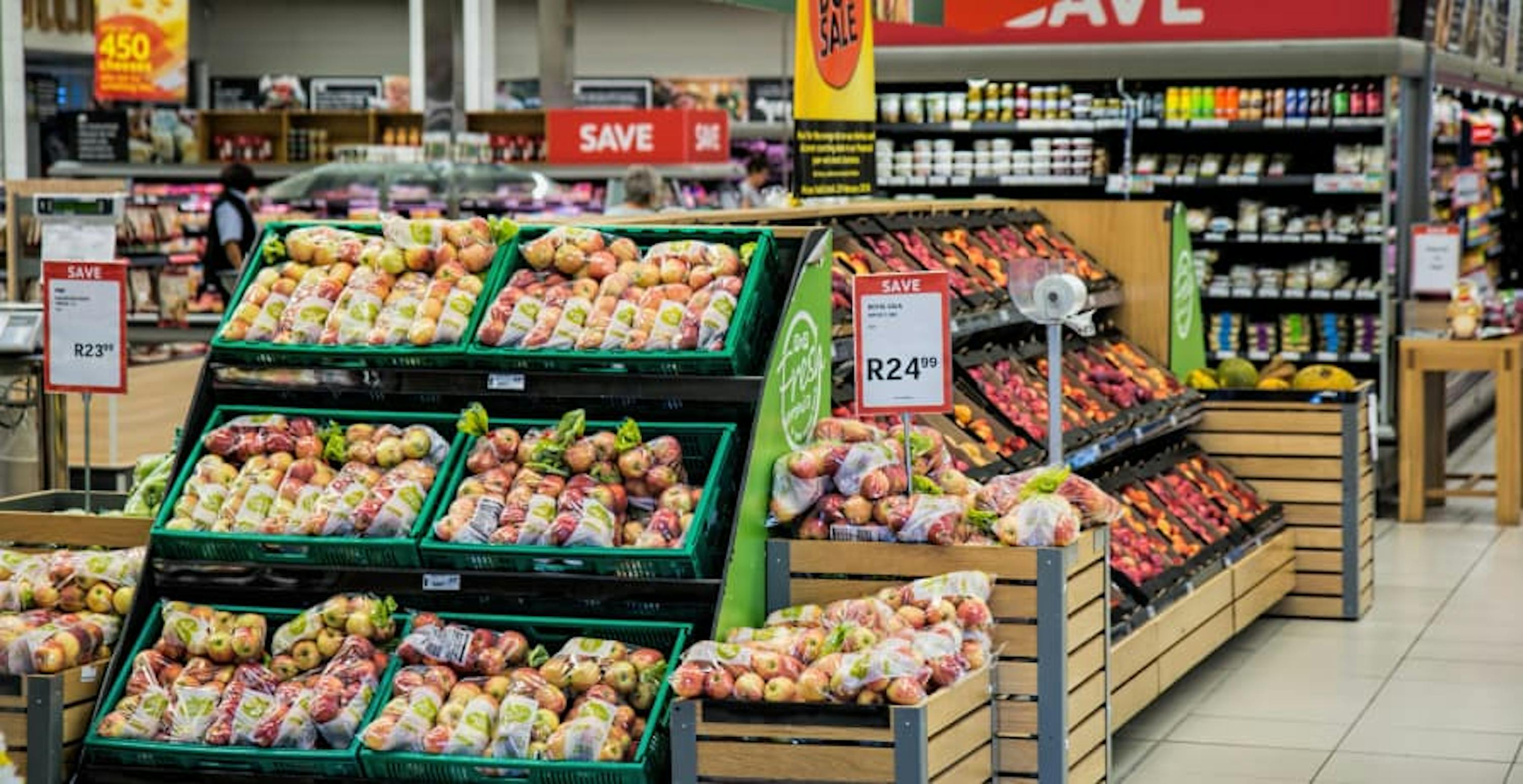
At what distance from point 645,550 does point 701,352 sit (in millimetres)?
466

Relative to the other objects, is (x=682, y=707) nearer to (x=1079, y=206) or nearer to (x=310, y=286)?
(x=310, y=286)

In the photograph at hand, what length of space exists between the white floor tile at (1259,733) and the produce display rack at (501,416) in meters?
2.09

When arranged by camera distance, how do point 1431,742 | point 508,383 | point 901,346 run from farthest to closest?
point 1431,742 → point 901,346 → point 508,383

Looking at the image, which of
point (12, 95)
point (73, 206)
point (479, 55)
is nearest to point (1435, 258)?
point (73, 206)

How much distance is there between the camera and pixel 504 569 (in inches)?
172

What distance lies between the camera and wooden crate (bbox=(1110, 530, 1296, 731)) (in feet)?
19.9

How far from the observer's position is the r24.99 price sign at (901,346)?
15.6 ft

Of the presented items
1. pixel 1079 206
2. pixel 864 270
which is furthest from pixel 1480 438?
pixel 864 270

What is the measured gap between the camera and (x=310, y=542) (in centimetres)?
444

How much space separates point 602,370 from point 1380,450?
7.28 m

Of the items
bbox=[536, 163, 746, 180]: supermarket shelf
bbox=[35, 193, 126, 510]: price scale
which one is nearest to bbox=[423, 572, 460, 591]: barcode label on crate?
bbox=[35, 193, 126, 510]: price scale

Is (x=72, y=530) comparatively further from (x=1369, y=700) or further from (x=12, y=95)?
(x=12, y=95)

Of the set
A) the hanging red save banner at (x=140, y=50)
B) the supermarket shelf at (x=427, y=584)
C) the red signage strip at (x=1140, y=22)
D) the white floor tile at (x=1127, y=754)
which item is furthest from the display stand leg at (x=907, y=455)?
the hanging red save banner at (x=140, y=50)

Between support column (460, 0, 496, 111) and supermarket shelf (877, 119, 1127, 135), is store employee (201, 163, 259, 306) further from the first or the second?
support column (460, 0, 496, 111)
